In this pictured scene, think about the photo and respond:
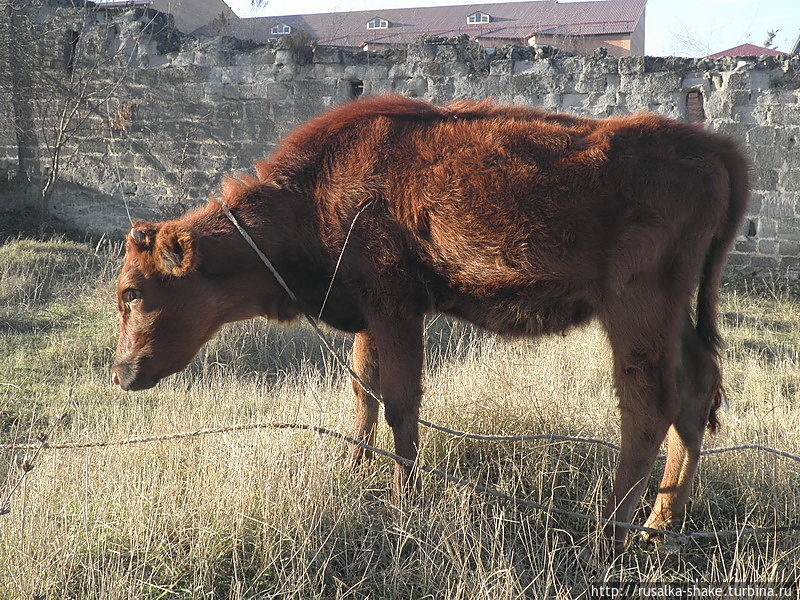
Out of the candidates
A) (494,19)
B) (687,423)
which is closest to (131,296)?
(687,423)

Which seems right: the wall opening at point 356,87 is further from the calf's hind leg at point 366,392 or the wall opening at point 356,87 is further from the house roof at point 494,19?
the house roof at point 494,19

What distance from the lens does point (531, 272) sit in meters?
3.00

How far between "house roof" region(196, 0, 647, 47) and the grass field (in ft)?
71.4

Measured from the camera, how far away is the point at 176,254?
128 inches

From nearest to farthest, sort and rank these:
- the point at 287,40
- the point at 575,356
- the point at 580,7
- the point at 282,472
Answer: the point at 282,472
the point at 575,356
the point at 287,40
the point at 580,7

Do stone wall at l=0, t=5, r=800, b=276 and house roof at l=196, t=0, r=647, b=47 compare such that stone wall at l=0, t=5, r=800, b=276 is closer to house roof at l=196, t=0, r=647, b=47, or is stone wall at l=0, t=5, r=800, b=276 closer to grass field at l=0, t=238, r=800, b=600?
grass field at l=0, t=238, r=800, b=600

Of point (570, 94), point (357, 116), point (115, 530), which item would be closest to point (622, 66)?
point (570, 94)

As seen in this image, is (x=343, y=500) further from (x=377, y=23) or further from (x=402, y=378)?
(x=377, y=23)

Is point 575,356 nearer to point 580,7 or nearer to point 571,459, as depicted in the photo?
point 571,459

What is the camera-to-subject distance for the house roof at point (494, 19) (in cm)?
2661

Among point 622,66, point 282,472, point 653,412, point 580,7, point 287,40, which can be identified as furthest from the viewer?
point 580,7

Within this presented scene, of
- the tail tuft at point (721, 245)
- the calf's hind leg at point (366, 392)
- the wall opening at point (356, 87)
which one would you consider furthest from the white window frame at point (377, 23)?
the tail tuft at point (721, 245)

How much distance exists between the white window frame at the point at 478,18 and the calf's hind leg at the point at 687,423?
93.1 feet

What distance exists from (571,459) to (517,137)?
66.8 inches
